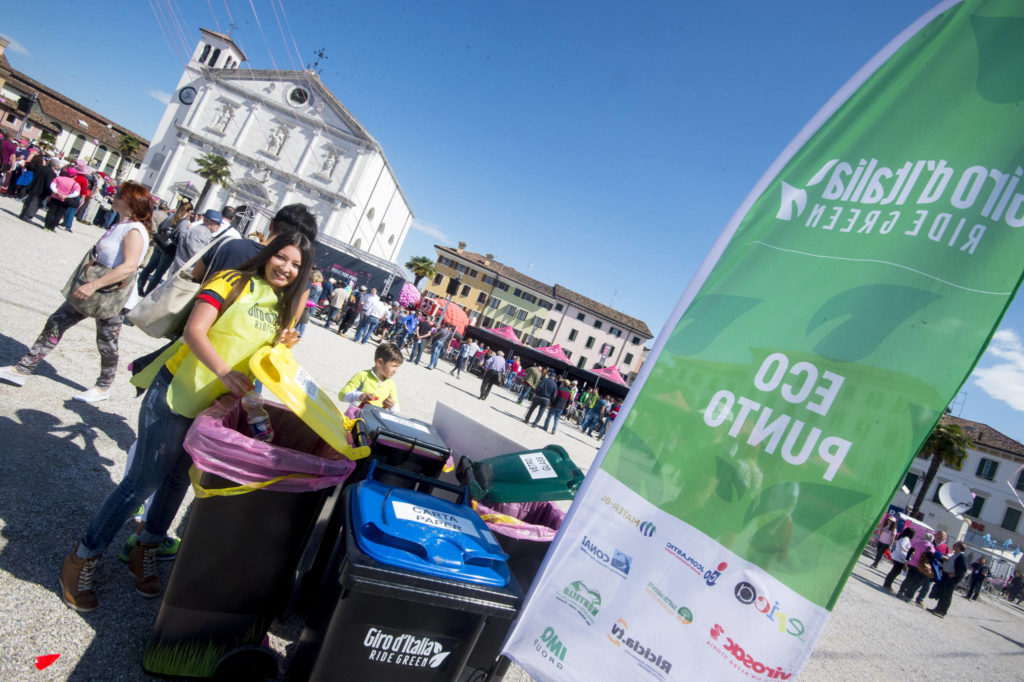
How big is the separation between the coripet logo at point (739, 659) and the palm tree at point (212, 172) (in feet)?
166

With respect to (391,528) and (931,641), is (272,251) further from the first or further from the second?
(931,641)

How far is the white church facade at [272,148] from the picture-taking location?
44938 millimetres

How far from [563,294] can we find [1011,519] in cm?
4388

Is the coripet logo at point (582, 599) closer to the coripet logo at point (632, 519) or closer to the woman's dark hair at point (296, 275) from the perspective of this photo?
the coripet logo at point (632, 519)

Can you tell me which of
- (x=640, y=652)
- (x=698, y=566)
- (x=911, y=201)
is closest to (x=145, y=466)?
(x=640, y=652)

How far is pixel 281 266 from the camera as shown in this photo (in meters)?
2.34

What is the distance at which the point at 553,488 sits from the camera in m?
2.92

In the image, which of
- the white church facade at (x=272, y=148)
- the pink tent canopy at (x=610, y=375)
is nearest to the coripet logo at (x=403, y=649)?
the pink tent canopy at (x=610, y=375)

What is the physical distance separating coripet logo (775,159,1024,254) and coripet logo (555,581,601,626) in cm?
165

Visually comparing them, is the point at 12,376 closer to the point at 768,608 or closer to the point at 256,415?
the point at 256,415

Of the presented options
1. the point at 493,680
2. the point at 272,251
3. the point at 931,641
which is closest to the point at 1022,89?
the point at 272,251

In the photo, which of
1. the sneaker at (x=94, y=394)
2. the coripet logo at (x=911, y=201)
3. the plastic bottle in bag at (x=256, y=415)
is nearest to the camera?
the coripet logo at (x=911, y=201)

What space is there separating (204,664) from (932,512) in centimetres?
5813

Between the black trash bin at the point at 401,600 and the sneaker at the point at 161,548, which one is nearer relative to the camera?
the black trash bin at the point at 401,600
